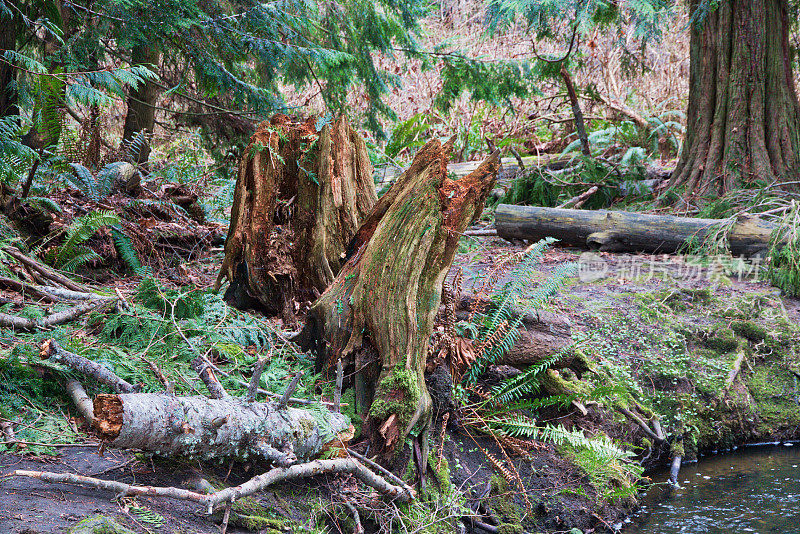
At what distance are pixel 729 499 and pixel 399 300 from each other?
8.61 feet

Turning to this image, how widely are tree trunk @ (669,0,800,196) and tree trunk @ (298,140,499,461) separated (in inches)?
→ 220

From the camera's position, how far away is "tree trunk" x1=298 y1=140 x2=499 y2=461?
3.33 m

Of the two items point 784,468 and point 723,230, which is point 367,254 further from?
point 723,230

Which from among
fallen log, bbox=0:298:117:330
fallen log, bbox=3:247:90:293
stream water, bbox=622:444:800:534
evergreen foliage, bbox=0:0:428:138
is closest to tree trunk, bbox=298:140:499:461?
fallen log, bbox=0:298:117:330

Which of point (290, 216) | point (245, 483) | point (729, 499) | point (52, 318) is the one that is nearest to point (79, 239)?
point (52, 318)

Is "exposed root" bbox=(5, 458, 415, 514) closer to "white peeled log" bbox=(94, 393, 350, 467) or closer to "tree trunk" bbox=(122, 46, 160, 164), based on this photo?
"white peeled log" bbox=(94, 393, 350, 467)

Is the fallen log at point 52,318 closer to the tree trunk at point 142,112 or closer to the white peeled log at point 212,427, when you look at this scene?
the white peeled log at point 212,427

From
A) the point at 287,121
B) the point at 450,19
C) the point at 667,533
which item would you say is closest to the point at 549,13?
the point at 287,121

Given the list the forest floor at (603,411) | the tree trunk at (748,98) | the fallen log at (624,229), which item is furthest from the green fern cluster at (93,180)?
the tree trunk at (748,98)

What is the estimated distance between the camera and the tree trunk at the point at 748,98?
784cm

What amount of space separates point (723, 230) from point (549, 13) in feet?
12.4

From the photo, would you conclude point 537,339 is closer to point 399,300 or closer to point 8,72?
point 399,300

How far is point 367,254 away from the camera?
385cm

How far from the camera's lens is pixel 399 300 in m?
3.58
